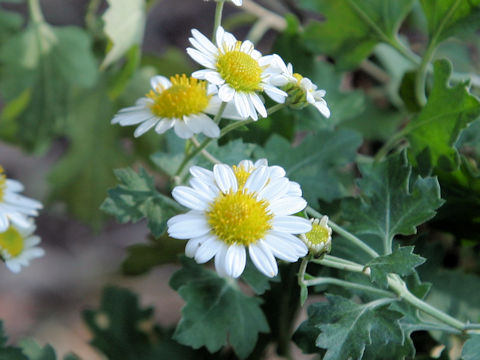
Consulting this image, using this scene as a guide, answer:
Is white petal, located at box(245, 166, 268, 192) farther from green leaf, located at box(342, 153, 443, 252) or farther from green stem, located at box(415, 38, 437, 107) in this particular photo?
green stem, located at box(415, 38, 437, 107)

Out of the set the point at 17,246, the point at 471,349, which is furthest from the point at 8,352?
the point at 471,349

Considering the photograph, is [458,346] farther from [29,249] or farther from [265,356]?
[29,249]

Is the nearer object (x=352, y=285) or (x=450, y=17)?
(x=352, y=285)

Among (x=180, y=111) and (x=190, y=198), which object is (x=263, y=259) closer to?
(x=190, y=198)

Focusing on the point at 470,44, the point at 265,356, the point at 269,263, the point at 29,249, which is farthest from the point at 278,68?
the point at 470,44

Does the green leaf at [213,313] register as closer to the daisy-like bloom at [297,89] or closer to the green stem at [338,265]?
the green stem at [338,265]

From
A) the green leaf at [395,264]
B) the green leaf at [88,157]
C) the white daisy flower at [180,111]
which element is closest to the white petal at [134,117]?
the white daisy flower at [180,111]

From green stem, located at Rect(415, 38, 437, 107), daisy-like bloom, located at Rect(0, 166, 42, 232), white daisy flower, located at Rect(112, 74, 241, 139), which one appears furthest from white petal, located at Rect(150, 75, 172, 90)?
green stem, located at Rect(415, 38, 437, 107)

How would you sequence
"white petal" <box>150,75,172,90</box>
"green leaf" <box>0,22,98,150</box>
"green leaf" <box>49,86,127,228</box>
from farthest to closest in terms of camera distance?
"green leaf" <box>49,86,127,228</box> < "green leaf" <box>0,22,98,150</box> < "white petal" <box>150,75,172,90</box>
